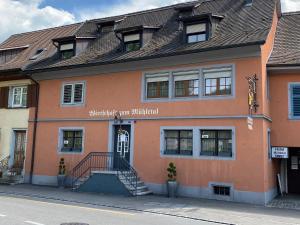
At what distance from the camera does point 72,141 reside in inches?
768

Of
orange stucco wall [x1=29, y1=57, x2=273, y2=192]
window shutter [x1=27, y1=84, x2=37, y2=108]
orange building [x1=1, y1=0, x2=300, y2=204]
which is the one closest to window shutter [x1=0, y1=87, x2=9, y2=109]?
window shutter [x1=27, y1=84, x2=37, y2=108]

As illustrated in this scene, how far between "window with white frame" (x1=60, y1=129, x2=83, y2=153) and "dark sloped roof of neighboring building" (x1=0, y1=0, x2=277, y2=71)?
3.44 m

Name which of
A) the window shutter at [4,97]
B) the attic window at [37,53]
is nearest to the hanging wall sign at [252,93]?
the attic window at [37,53]

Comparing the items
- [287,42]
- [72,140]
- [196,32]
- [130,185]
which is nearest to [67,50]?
[72,140]

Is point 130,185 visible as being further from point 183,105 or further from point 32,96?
point 32,96

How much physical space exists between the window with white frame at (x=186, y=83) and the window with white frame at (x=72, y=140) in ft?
18.8

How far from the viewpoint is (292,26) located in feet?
62.8

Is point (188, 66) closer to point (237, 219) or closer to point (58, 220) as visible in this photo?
point (237, 219)

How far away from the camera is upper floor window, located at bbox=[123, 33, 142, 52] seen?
1884cm

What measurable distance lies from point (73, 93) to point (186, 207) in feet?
31.0

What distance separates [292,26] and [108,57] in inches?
373

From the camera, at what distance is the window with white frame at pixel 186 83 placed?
16406 mm

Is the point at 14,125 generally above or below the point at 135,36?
below

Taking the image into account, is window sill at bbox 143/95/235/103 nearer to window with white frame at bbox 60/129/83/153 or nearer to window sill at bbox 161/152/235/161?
window sill at bbox 161/152/235/161
